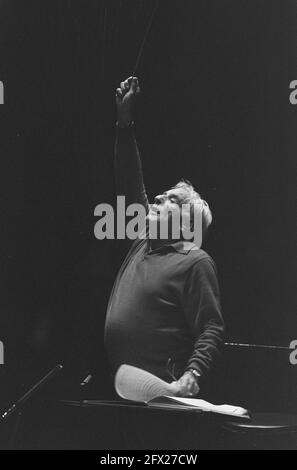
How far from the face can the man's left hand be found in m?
0.60

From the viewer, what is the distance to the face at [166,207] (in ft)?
8.36

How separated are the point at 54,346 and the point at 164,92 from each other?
3.72 feet

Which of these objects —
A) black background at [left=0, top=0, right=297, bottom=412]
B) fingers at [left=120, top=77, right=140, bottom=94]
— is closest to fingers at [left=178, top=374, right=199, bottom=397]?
black background at [left=0, top=0, right=297, bottom=412]

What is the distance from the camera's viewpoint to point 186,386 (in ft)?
7.93

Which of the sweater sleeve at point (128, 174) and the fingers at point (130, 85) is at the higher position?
the fingers at point (130, 85)

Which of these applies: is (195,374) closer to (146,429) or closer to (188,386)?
(188,386)

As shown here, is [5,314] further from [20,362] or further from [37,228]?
[37,228]

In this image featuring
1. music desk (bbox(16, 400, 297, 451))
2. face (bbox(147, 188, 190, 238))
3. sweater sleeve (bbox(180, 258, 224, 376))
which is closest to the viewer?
music desk (bbox(16, 400, 297, 451))

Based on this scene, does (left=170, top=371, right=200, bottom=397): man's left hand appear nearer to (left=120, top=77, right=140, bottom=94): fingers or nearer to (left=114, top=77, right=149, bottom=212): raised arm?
(left=114, top=77, right=149, bottom=212): raised arm

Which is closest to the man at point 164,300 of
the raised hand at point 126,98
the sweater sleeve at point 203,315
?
the sweater sleeve at point 203,315

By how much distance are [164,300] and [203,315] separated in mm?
164

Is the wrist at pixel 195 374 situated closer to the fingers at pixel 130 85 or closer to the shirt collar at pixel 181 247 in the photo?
the shirt collar at pixel 181 247

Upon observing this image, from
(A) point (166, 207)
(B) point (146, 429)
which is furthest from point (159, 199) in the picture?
(B) point (146, 429)

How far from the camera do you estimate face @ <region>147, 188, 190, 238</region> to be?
255cm
